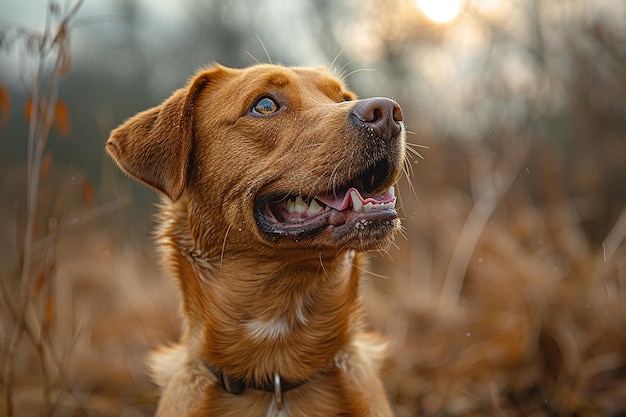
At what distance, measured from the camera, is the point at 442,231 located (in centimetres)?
764

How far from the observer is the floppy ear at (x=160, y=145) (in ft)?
11.0

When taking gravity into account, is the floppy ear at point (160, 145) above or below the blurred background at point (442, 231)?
above

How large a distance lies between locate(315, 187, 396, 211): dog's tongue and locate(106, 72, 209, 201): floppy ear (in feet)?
2.55

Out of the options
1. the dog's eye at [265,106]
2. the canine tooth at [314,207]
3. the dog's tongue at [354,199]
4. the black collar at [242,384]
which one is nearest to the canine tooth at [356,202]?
the dog's tongue at [354,199]

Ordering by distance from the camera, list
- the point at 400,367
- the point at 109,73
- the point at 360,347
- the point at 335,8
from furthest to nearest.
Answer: the point at 109,73 → the point at 335,8 → the point at 400,367 → the point at 360,347

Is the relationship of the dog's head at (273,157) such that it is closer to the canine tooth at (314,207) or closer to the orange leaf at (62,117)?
the canine tooth at (314,207)

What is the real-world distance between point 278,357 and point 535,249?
4377mm

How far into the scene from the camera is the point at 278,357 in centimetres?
321

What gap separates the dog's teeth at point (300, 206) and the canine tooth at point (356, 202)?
276 mm

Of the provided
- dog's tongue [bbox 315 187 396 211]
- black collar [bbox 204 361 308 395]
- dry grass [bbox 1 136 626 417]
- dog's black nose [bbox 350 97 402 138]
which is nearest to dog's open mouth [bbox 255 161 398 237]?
dog's tongue [bbox 315 187 396 211]

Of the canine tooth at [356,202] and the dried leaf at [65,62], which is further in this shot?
the dried leaf at [65,62]

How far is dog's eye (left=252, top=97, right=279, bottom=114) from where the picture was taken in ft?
11.0

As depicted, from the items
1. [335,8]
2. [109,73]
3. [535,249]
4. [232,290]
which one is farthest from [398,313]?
[109,73]

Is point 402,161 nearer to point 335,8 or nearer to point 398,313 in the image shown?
point 398,313
